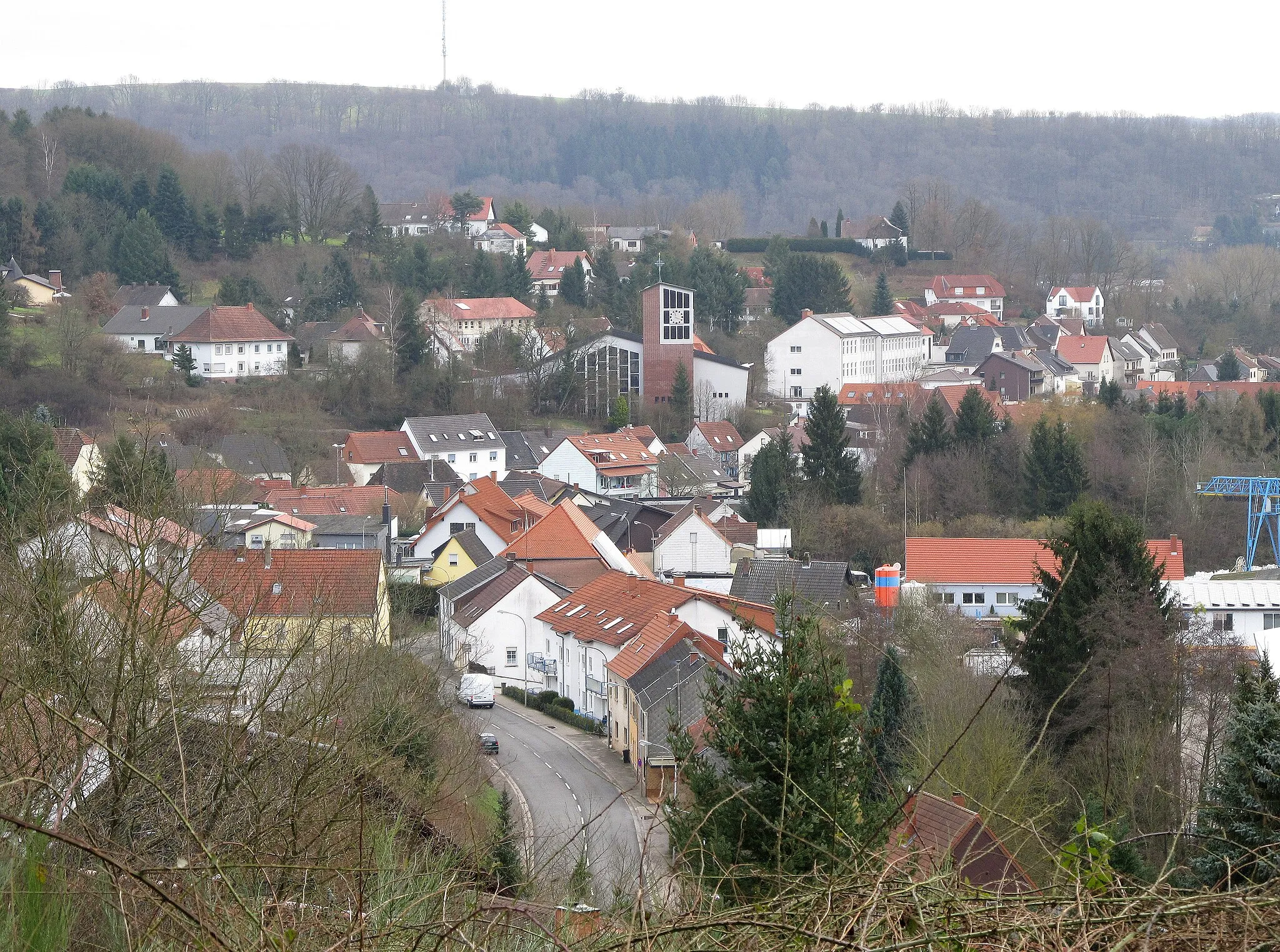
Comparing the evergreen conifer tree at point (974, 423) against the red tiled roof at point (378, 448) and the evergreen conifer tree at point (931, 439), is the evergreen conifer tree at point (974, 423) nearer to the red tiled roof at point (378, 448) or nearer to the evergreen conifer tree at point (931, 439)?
the evergreen conifer tree at point (931, 439)

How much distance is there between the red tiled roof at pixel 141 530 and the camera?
5.61 metres

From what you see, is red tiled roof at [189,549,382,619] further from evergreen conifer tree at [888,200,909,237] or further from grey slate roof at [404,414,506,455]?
evergreen conifer tree at [888,200,909,237]

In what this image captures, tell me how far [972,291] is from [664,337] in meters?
27.0

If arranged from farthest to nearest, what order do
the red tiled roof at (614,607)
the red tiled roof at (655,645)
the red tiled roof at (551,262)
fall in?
the red tiled roof at (551,262) < the red tiled roof at (614,607) < the red tiled roof at (655,645)

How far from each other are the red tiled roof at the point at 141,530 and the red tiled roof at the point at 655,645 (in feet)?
27.5

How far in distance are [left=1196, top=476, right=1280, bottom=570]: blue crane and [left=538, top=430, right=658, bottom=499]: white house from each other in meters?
14.3

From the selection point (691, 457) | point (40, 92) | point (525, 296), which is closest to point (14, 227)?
point (525, 296)

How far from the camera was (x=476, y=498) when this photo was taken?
28.0 metres

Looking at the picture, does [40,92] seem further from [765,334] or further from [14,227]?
[765,334]

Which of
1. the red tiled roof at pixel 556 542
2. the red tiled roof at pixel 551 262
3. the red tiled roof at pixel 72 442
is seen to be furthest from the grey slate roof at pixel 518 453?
the red tiled roof at pixel 551 262

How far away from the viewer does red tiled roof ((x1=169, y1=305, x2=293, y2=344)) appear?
42.8m

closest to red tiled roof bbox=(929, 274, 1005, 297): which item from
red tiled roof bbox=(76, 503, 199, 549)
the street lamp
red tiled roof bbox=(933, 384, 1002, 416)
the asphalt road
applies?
red tiled roof bbox=(933, 384, 1002, 416)

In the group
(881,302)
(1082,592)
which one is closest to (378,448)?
(1082,592)

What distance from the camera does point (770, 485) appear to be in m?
31.7
